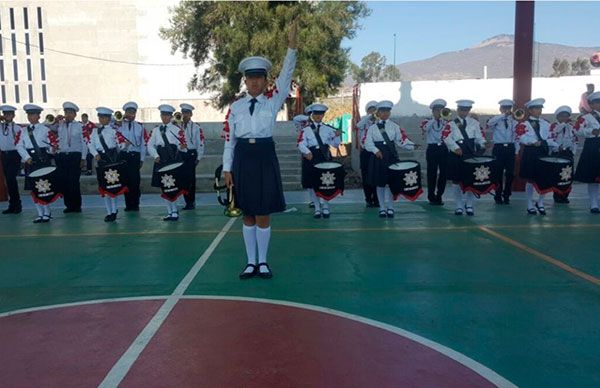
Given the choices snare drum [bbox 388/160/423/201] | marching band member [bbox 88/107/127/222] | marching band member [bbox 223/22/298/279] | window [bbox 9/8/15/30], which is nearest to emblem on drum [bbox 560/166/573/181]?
snare drum [bbox 388/160/423/201]

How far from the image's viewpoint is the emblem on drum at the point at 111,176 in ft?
33.6

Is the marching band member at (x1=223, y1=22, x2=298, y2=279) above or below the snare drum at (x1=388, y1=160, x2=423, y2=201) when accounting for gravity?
above

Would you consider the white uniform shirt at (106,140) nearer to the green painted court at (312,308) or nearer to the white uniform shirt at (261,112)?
the green painted court at (312,308)

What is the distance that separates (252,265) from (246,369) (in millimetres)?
2528

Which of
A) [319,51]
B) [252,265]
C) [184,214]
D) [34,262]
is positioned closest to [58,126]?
[184,214]

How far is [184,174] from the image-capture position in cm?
1038

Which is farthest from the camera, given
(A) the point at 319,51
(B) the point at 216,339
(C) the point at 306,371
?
(A) the point at 319,51

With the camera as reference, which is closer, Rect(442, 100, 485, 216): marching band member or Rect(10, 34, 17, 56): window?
Rect(442, 100, 485, 216): marching band member

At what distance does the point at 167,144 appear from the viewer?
10.7m

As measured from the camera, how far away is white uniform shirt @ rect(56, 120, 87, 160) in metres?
11.5

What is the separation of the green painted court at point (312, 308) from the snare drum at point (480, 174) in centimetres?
88

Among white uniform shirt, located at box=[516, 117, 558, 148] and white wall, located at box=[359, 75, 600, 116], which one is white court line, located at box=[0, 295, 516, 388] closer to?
white uniform shirt, located at box=[516, 117, 558, 148]

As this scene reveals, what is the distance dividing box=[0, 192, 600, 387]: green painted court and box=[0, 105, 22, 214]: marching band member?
306 centimetres

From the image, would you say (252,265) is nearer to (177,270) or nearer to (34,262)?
(177,270)
